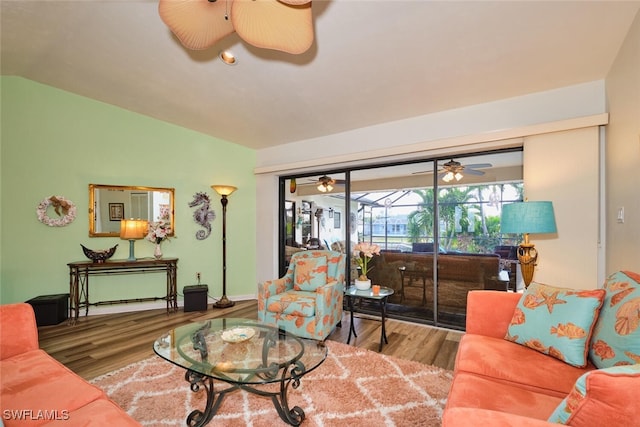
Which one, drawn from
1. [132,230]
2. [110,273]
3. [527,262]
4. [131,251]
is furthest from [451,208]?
[110,273]

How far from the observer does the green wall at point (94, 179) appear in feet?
10.9

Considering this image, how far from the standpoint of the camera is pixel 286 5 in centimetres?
151

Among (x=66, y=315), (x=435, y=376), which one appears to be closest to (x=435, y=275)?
(x=435, y=376)

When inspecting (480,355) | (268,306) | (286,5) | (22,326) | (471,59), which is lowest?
(268,306)

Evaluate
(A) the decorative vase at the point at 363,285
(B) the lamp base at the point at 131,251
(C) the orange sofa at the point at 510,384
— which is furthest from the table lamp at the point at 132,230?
(C) the orange sofa at the point at 510,384

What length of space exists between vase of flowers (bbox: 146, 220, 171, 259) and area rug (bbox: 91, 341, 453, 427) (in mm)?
1866

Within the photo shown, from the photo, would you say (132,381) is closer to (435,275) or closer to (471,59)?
(435,275)

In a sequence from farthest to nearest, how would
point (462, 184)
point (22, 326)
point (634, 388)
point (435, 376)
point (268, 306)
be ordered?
1. point (462, 184)
2. point (268, 306)
3. point (435, 376)
4. point (22, 326)
5. point (634, 388)

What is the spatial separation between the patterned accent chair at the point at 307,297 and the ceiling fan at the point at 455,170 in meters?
1.63

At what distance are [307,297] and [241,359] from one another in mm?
1319

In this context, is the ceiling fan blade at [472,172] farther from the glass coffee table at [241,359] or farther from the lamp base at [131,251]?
the lamp base at [131,251]

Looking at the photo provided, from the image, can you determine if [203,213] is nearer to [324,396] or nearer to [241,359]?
[241,359]

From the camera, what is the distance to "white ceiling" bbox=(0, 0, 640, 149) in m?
1.92

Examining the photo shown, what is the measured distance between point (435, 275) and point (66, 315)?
4609 millimetres
